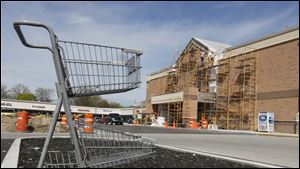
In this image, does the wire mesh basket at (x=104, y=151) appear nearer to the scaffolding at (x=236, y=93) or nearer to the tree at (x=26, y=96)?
the scaffolding at (x=236, y=93)

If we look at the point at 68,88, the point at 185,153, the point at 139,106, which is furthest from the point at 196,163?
the point at 139,106

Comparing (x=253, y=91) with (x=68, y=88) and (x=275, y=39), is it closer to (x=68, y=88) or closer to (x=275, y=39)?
(x=275, y=39)

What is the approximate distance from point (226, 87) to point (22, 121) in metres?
27.3

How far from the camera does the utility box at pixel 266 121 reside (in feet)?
102

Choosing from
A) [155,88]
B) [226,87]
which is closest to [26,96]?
[155,88]

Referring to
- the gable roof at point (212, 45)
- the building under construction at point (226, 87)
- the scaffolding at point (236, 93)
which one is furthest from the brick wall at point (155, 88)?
the scaffolding at point (236, 93)

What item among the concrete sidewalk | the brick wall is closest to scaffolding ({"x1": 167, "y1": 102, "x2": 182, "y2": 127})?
the brick wall

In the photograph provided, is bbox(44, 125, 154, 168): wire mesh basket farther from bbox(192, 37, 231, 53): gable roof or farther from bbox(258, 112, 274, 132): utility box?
bbox(192, 37, 231, 53): gable roof

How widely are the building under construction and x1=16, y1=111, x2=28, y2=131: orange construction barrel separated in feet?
52.0

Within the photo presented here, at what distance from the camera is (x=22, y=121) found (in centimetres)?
1471

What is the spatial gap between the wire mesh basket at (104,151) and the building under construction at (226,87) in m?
19.3

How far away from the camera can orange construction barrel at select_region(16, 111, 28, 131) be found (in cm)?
1459

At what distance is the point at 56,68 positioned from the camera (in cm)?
486

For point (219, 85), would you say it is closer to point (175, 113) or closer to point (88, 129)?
point (175, 113)
